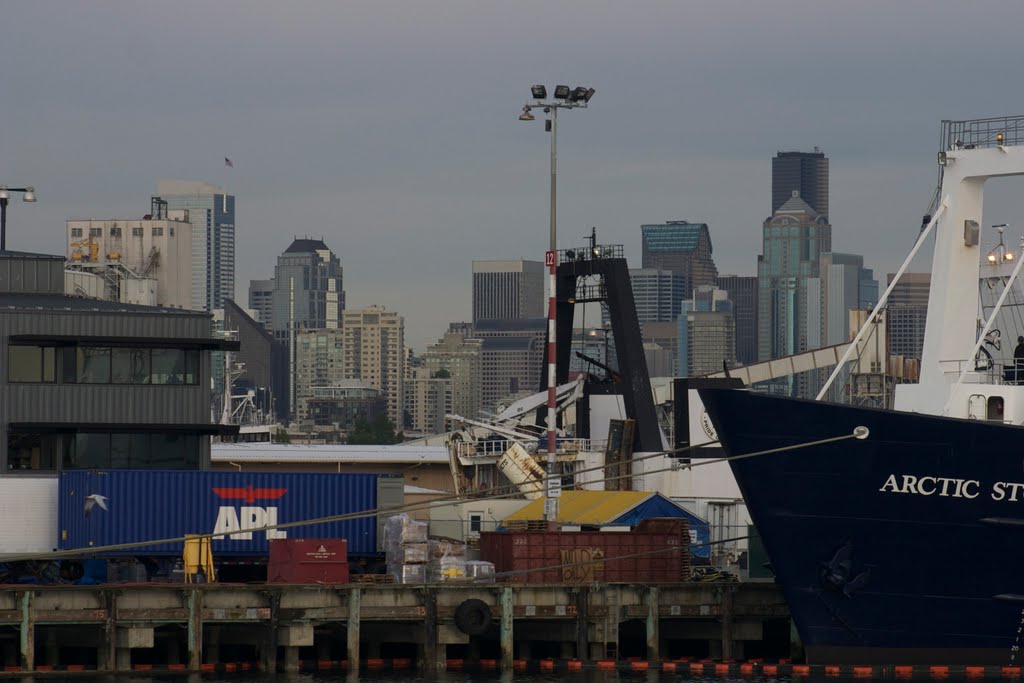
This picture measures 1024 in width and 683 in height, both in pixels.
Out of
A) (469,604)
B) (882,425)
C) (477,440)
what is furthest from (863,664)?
(477,440)

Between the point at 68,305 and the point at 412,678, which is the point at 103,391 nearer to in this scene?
the point at 68,305

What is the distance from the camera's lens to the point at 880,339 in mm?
93500

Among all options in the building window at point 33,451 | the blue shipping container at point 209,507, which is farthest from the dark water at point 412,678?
the building window at point 33,451

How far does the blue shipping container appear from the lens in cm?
4884

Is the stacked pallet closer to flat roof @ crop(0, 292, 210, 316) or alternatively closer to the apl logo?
the apl logo

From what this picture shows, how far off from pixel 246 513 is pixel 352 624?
5.75 metres

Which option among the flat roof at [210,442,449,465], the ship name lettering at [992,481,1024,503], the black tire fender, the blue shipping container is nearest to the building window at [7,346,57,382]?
the blue shipping container

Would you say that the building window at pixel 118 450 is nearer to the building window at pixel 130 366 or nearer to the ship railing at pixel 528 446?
the building window at pixel 130 366

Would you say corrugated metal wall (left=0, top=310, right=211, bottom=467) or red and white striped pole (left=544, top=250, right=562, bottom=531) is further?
corrugated metal wall (left=0, top=310, right=211, bottom=467)

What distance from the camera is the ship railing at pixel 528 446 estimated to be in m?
79.5

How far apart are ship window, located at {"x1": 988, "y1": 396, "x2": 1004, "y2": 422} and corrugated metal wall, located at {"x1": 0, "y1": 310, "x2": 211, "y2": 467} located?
2239 centimetres

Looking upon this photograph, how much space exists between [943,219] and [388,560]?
16.9 meters

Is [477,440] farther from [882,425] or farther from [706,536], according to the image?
[882,425]

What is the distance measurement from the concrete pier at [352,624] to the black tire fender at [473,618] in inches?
2.2
